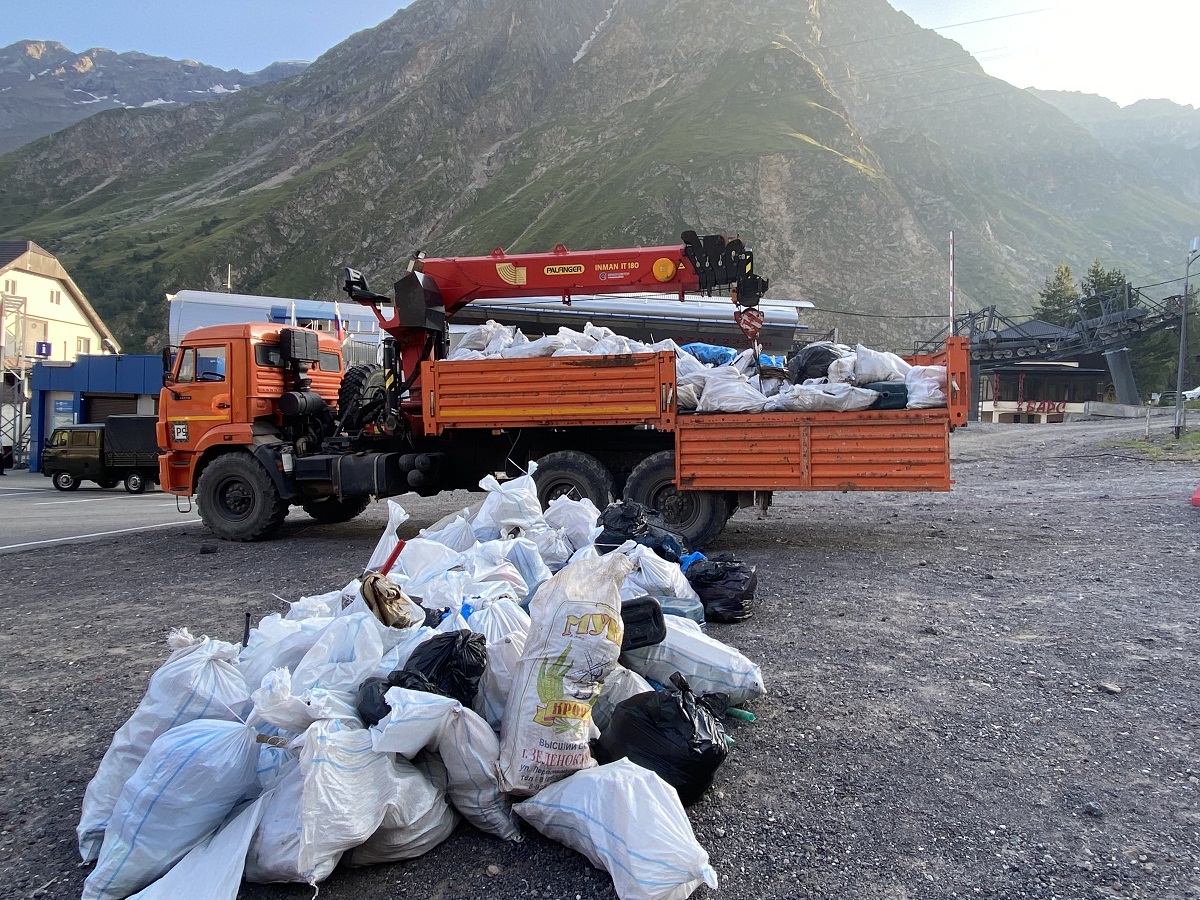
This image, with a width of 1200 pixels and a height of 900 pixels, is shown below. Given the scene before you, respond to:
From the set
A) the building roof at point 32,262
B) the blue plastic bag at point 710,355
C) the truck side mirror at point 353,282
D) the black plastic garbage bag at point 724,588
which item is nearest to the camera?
the black plastic garbage bag at point 724,588

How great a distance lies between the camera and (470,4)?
150250mm

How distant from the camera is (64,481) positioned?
18047 mm

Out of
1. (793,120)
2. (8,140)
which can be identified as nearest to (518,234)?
(793,120)

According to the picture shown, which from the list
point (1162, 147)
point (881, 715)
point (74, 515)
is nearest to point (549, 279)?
point (881, 715)

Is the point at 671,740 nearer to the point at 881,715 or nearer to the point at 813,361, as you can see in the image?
the point at 881,715

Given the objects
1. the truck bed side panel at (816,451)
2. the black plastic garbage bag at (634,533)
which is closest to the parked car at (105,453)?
the truck bed side panel at (816,451)

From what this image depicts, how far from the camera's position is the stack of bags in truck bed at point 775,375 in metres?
6.92

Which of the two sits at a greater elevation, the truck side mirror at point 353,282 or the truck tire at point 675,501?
the truck side mirror at point 353,282

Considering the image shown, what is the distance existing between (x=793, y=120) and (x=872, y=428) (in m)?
77.8

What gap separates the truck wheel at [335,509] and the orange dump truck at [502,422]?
0.08m

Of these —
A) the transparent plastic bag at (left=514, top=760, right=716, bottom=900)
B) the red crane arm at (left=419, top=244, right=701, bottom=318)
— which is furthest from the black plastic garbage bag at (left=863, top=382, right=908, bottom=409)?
the transparent plastic bag at (left=514, top=760, right=716, bottom=900)

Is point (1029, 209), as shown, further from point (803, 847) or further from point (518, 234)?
point (803, 847)

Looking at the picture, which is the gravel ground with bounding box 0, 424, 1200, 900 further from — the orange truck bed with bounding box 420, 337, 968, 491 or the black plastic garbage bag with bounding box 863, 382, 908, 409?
the black plastic garbage bag with bounding box 863, 382, 908, 409

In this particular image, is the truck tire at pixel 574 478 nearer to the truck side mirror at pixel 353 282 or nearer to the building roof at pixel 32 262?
the truck side mirror at pixel 353 282
